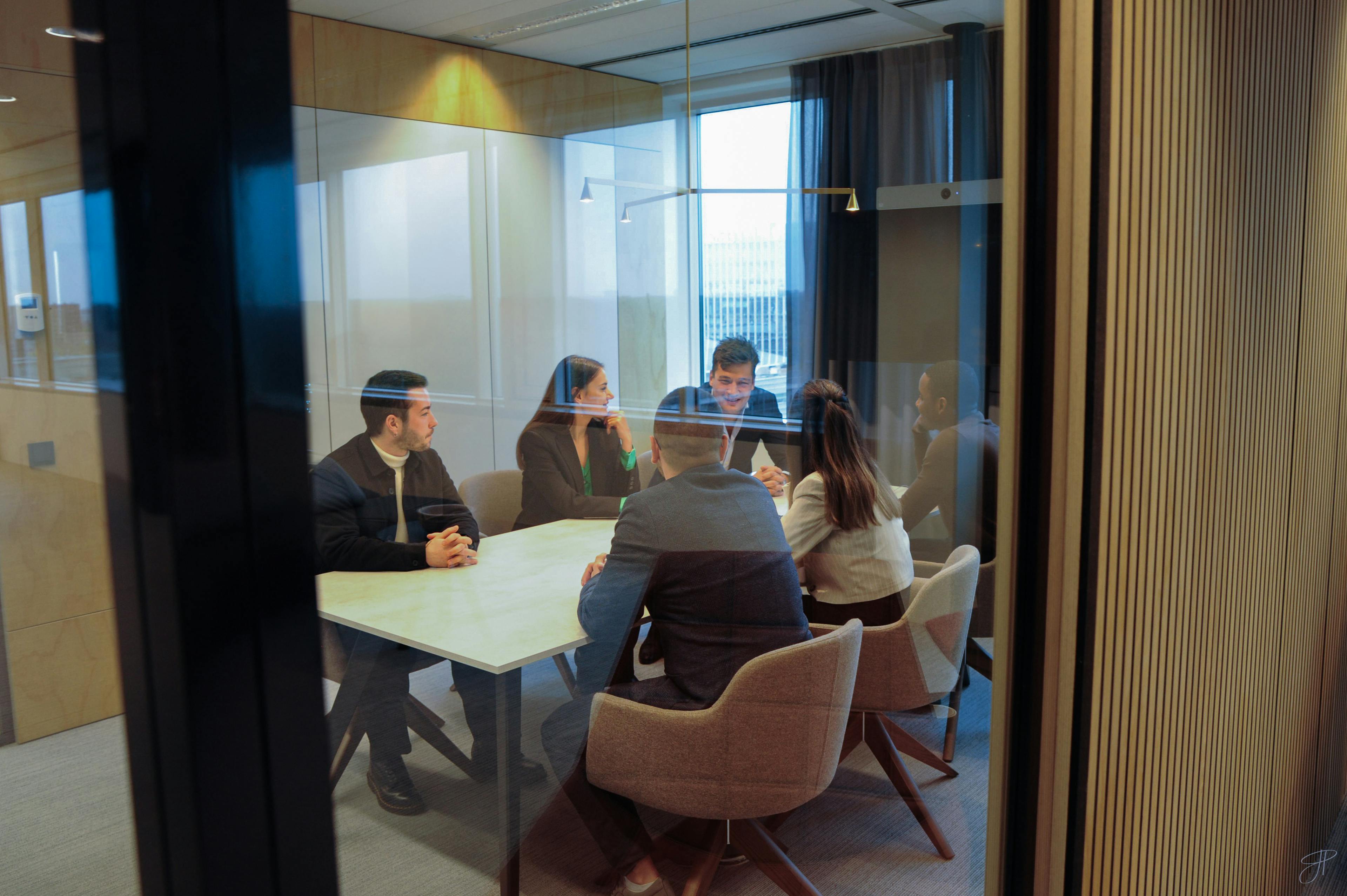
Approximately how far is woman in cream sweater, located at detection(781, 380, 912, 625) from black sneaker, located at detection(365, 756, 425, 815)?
2.37 ft

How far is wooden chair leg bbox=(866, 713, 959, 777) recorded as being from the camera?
1.42 meters

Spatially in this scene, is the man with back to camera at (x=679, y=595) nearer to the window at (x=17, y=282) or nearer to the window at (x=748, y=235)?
the window at (x=748, y=235)

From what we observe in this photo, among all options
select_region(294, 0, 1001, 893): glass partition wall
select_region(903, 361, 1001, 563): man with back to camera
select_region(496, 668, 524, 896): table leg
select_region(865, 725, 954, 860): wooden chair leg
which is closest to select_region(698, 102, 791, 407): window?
select_region(294, 0, 1001, 893): glass partition wall

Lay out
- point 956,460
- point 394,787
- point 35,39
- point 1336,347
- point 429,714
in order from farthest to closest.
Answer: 1. point 1336,347
2. point 956,460
3. point 429,714
4. point 394,787
5. point 35,39

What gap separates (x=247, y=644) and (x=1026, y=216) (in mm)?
1028

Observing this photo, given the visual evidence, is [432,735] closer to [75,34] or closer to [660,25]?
[75,34]

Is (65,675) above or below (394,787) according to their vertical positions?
above

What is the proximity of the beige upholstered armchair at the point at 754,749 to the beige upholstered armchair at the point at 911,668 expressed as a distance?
0.8 inches

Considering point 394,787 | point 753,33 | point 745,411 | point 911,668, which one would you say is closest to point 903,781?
point 911,668

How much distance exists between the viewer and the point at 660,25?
3.63 ft

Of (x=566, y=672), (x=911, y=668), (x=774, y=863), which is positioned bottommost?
(x=774, y=863)

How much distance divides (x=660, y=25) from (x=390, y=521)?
70 cm

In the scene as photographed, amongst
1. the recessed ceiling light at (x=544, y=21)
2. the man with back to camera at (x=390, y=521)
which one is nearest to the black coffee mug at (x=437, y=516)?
the man with back to camera at (x=390, y=521)

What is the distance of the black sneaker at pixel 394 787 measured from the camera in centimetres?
66
